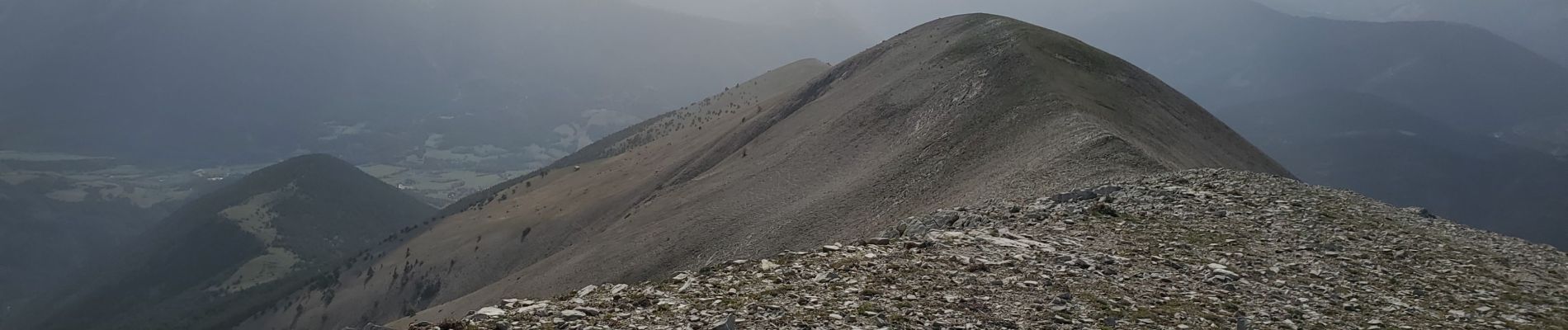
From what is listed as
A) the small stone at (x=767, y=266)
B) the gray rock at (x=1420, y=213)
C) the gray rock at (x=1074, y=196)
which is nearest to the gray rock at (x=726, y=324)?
the small stone at (x=767, y=266)

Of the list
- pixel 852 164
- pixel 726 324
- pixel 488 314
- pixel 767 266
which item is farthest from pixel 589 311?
pixel 852 164

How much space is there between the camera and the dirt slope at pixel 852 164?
35.7 meters

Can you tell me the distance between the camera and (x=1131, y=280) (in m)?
Result: 15.3

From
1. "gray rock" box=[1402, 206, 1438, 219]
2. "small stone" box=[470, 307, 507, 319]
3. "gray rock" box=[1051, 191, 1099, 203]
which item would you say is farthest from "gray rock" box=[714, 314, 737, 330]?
"gray rock" box=[1402, 206, 1438, 219]

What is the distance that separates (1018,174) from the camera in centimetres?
3102

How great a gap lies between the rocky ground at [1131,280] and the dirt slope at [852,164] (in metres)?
7.82

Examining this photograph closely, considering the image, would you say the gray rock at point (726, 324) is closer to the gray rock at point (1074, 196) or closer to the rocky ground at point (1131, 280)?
the rocky ground at point (1131, 280)

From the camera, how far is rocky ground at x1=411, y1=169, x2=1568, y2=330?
12.7m

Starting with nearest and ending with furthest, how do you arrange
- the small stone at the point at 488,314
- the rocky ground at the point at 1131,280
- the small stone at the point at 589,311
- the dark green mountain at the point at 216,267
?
the small stone at the point at 488,314
the small stone at the point at 589,311
the rocky ground at the point at 1131,280
the dark green mountain at the point at 216,267

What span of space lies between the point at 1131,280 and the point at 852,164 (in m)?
32.9

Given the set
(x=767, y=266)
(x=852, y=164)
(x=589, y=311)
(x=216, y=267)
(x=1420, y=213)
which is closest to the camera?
(x=589, y=311)

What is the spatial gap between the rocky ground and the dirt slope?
7.82 metres

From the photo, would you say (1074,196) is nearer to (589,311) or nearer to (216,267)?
(589,311)

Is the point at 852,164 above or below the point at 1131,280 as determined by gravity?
above
